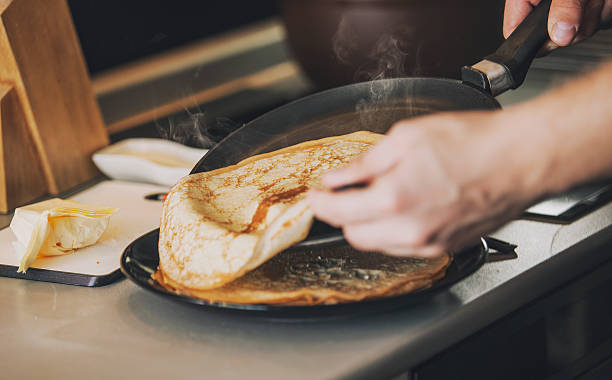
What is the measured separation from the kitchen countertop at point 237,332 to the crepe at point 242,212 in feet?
0.20

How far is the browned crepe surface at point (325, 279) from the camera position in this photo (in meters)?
0.77

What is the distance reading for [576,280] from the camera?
1.01m

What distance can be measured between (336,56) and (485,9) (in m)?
0.44

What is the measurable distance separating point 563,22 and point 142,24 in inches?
67.4

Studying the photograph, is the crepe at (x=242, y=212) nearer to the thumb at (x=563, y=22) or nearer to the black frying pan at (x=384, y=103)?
the black frying pan at (x=384, y=103)

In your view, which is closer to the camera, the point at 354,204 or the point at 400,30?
the point at 354,204

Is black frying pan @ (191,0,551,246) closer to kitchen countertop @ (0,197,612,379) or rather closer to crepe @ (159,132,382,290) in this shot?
crepe @ (159,132,382,290)

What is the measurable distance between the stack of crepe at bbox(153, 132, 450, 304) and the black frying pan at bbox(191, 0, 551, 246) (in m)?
0.11

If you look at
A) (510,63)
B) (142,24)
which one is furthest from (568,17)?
(142,24)

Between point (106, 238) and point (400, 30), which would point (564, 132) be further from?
point (400, 30)

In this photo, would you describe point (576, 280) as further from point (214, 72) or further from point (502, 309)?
point (214, 72)

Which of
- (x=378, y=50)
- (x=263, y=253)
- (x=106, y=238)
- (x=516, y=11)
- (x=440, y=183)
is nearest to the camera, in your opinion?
(x=440, y=183)

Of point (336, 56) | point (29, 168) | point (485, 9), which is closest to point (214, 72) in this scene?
point (336, 56)

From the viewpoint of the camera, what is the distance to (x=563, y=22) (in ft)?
3.51
